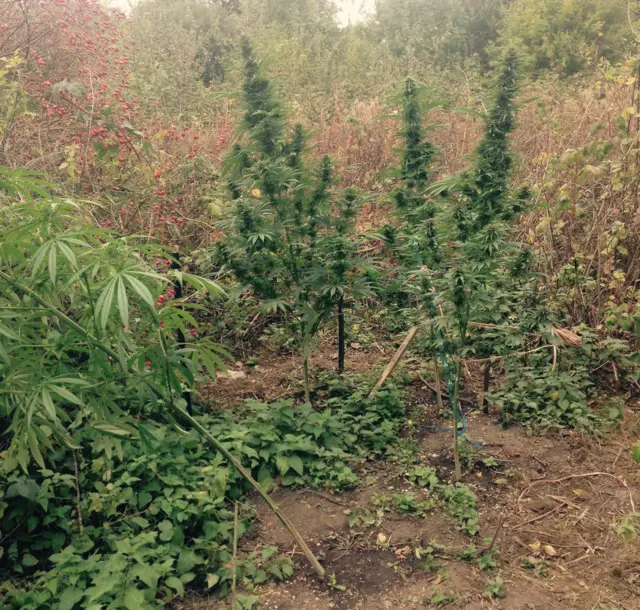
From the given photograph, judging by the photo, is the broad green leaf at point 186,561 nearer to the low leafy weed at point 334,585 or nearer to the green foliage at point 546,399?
the low leafy weed at point 334,585

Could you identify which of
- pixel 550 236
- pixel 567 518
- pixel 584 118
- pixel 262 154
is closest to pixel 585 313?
pixel 550 236

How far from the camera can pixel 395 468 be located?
3.20 m

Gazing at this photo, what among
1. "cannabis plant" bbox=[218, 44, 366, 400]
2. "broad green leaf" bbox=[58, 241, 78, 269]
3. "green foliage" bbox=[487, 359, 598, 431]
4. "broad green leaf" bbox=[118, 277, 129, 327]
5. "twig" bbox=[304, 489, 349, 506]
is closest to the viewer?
"broad green leaf" bbox=[118, 277, 129, 327]

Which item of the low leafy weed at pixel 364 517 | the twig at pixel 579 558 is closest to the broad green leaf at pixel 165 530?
the low leafy weed at pixel 364 517

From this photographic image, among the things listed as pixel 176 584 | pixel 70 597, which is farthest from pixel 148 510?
pixel 70 597

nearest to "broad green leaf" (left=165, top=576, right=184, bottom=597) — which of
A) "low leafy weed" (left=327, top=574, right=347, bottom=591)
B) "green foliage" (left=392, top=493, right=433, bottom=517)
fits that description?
"low leafy weed" (left=327, top=574, right=347, bottom=591)

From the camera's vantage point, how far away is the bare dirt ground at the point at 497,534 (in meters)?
2.42

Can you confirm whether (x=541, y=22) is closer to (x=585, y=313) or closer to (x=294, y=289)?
(x=585, y=313)

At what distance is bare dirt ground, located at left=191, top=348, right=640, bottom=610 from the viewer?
2.42 meters

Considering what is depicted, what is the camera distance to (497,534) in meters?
2.71

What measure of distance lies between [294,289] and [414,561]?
5.33ft

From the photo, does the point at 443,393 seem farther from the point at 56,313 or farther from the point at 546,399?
the point at 56,313

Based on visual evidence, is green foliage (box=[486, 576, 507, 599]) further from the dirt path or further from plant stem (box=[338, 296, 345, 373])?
plant stem (box=[338, 296, 345, 373])

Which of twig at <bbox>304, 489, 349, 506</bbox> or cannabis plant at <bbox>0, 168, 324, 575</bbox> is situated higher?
cannabis plant at <bbox>0, 168, 324, 575</bbox>
